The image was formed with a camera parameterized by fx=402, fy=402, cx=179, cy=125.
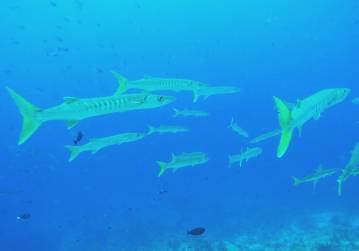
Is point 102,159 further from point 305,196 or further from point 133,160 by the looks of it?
point 305,196

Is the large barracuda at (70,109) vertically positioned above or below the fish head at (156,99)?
below

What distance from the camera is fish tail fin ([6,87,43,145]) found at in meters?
5.87

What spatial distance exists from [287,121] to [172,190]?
83.8 ft

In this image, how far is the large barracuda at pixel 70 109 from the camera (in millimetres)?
5773

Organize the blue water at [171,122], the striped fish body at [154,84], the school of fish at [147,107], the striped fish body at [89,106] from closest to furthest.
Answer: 1. the school of fish at [147,107]
2. the striped fish body at [89,106]
3. the striped fish body at [154,84]
4. the blue water at [171,122]

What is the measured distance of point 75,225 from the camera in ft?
79.2

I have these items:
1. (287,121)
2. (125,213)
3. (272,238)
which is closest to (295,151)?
(125,213)

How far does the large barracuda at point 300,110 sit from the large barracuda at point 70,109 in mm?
2753

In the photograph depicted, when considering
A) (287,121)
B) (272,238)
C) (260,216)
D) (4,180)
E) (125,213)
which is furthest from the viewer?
(4,180)

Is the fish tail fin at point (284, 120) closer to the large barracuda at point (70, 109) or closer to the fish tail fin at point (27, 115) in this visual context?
the large barracuda at point (70, 109)

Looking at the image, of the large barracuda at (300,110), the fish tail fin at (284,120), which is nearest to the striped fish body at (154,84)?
the large barracuda at (300,110)

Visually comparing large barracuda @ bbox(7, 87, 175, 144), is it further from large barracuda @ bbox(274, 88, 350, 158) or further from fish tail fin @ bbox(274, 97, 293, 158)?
fish tail fin @ bbox(274, 97, 293, 158)

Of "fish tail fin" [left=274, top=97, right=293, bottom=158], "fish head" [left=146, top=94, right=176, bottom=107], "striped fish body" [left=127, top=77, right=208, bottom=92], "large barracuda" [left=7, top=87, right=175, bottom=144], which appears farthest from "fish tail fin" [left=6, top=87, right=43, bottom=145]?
"fish tail fin" [left=274, top=97, right=293, bottom=158]

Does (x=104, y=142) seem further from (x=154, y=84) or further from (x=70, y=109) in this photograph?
(x=70, y=109)
